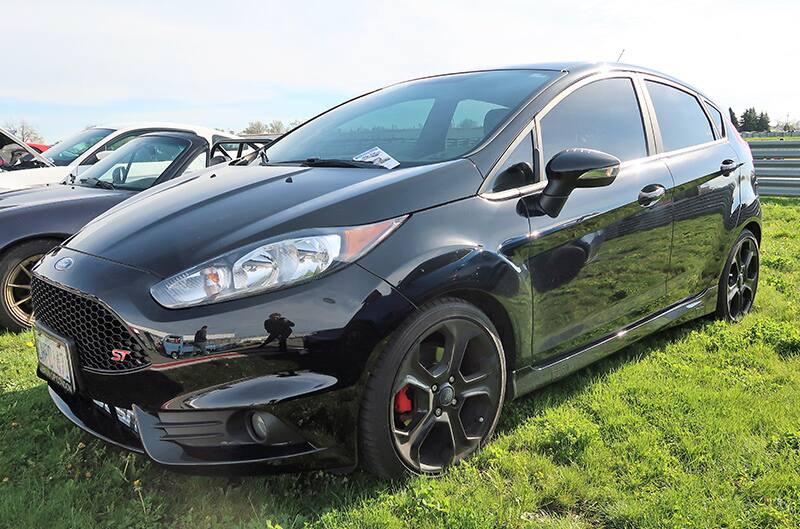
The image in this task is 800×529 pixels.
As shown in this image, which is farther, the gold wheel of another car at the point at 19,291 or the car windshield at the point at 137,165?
the car windshield at the point at 137,165

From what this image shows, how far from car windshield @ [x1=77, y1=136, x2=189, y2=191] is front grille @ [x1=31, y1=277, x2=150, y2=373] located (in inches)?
104

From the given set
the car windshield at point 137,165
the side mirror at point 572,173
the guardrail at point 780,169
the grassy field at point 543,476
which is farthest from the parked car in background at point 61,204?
the guardrail at point 780,169

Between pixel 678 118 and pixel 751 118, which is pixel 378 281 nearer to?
pixel 678 118

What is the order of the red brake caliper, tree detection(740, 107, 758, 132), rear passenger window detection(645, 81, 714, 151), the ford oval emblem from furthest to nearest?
tree detection(740, 107, 758, 132)
rear passenger window detection(645, 81, 714, 151)
the ford oval emblem
the red brake caliper

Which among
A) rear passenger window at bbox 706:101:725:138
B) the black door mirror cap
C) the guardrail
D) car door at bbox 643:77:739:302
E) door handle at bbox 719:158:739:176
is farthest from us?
the guardrail

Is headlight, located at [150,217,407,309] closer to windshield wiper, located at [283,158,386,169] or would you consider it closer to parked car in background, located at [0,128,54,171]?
windshield wiper, located at [283,158,386,169]

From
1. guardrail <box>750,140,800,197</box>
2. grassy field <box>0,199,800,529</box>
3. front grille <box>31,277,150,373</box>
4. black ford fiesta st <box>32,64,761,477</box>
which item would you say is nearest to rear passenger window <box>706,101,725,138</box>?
black ford fiesta st <box>32,64,761,477</box>

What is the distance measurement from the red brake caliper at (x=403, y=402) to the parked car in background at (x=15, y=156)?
567cm

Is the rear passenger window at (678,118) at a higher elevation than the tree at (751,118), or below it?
higher

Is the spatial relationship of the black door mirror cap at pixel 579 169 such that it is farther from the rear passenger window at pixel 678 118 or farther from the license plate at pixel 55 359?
the license plate at pixel 55 359

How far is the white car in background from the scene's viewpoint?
5996 millimetres

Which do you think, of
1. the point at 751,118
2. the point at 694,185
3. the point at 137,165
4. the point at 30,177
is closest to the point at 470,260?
the point at 694,185

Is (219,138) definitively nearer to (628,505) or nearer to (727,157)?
(727,157)

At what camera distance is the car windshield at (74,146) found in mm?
8266
